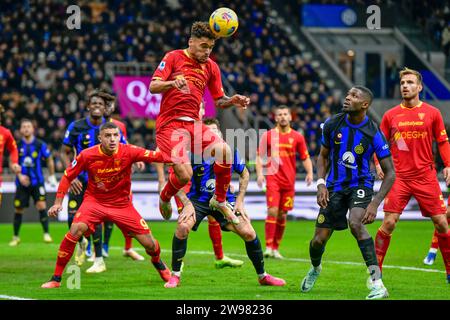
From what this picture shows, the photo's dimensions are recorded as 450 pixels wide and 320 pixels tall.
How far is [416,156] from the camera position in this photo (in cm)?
1171

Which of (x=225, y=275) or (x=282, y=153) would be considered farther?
(x=282, y=153)

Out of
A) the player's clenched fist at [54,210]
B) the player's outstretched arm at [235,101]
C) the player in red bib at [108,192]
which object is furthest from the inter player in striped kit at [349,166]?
the player's clenched fist at [54,210]

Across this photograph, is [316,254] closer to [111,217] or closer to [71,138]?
[111,217]

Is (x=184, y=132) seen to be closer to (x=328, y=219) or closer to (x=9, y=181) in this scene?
(x=328, y=219)

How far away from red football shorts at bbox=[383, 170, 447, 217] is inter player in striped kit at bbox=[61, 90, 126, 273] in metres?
4.20

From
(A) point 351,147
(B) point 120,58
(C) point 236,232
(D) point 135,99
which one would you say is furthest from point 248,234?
(B) point 120,58

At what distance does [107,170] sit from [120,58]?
19729mm

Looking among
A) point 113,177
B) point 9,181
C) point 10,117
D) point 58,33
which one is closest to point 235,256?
point 113,177

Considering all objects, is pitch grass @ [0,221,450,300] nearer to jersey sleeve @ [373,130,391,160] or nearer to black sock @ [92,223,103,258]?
black sock @ [92,223,103,258]

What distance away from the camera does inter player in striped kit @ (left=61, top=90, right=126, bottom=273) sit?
1349cm

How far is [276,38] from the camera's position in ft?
115

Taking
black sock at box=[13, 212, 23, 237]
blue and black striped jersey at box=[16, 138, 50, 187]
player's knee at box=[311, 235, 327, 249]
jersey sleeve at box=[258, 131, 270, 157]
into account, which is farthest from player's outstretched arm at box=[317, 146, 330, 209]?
blue and black striped jersey at box=[16, 138, 50, 187]

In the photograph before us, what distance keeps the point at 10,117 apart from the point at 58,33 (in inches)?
219
